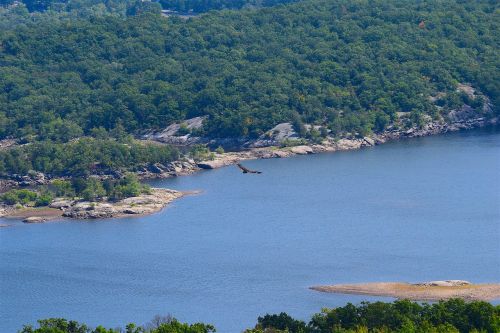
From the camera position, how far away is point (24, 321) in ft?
300

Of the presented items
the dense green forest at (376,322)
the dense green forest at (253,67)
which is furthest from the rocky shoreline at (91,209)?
the dense green forest at (376,322)

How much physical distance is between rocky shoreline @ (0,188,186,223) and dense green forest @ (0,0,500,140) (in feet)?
97.9

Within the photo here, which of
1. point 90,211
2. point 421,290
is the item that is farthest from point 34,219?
point 421,290

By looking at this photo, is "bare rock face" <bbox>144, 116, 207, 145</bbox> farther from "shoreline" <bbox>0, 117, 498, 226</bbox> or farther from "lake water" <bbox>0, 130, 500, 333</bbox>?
"lake water" <bbox>0, 130, 500, 333</bbox>

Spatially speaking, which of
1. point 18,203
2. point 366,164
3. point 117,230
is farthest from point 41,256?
point 366,164

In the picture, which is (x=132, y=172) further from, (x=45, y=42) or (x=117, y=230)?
(x=45, y=42)

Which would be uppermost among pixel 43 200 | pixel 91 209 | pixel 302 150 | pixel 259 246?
pixel 302 150

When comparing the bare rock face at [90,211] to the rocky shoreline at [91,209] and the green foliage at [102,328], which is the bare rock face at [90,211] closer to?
the rocky shoreline at [91,209]

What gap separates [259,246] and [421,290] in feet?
45.6

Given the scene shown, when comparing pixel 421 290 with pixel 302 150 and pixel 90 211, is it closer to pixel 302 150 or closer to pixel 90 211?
pixel 90 211

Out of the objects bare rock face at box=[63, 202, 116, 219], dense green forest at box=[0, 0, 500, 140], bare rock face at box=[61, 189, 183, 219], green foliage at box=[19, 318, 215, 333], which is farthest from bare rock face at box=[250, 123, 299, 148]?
green foliage at box=[19, 318, 215, 333]

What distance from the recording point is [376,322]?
79625 millimetres

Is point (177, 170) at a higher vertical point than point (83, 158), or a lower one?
lower

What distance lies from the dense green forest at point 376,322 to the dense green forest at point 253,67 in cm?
6895
